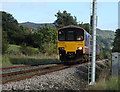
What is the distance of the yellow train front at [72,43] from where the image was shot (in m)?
17.9

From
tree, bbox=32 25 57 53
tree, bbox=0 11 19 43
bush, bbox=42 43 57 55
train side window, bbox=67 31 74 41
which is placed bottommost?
bush, bbox=42 43 57 55

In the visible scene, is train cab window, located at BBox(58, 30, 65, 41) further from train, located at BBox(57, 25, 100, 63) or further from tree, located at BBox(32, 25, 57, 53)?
tree, located at BBox(32, 25, 57, 53)

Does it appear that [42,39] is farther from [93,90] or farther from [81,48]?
[93,90]

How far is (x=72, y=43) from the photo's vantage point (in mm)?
17906

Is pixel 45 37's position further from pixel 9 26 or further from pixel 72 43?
pixel 72 43

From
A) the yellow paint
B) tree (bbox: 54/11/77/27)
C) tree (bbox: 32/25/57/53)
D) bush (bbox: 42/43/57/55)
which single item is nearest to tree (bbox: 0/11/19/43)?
tree (bbox: 32/25/57/53)

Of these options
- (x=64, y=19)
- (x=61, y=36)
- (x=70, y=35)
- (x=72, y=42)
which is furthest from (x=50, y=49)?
(x=64, y=19)

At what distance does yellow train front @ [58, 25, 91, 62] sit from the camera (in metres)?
17.9

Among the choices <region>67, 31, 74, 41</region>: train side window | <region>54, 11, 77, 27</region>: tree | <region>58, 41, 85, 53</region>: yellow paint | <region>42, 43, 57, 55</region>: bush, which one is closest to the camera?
<region>58, 41, 85, 53</region>: yellow paint

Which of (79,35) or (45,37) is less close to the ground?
(45,37)

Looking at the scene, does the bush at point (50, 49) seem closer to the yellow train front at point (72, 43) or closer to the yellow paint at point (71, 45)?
the yellow train front at point (72, 43)

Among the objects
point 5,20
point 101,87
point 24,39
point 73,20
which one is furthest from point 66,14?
point 101,87

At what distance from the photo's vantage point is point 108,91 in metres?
6.56

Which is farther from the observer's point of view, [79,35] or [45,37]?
[45,37]
